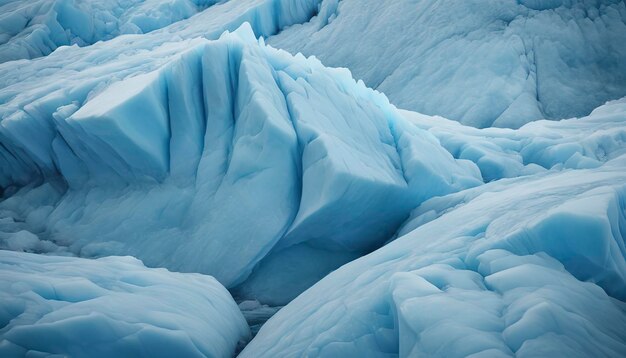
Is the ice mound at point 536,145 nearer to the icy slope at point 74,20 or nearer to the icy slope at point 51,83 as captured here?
the icy slope at point 51,83

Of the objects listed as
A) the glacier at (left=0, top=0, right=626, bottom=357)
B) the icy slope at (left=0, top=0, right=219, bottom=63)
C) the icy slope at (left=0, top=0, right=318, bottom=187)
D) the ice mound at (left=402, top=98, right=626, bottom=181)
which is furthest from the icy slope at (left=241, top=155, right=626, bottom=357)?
the icy slope at (left=0, top=0, right=219, bottom=63)

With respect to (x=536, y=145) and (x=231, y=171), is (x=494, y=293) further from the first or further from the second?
(x=536, y=145)

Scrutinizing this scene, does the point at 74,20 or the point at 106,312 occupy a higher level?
the point at 74,20

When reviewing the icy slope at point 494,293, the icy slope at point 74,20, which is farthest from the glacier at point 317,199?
the icy slope at point 74,20

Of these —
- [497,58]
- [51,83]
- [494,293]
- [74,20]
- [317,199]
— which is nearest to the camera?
[494,293]

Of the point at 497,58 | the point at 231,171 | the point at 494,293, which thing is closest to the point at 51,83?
the point at 231,171

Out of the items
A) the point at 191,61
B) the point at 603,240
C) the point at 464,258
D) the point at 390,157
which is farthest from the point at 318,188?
the point at 603,240

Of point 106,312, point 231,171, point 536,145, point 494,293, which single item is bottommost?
point 536,145

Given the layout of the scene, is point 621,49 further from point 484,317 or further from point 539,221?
point 484,317
